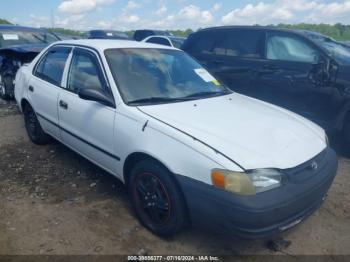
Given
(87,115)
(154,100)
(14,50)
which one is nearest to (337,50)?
(154,100)

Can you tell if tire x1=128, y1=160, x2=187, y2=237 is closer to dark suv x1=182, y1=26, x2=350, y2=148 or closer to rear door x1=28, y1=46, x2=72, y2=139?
rear door x1=28, y1=46, x2=72, y2=139

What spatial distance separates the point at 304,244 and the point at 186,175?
4.17 ft

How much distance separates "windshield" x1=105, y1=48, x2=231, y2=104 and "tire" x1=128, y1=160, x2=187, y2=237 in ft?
2.26

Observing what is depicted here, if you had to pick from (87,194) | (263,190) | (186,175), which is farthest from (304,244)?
(87,194)

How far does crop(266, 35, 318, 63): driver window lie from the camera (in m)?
5.07

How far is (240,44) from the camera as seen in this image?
5.85 meters

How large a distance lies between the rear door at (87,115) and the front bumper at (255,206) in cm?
100

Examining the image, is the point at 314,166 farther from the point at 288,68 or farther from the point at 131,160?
the point at 288,68

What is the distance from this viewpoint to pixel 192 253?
8.99ft

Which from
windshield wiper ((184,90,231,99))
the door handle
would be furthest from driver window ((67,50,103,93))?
windshield wiper ((184,90,231,99))

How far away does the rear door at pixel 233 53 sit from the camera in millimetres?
5629

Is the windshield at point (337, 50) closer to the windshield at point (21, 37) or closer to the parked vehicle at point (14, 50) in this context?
the parked vehicle at point (14, 50)

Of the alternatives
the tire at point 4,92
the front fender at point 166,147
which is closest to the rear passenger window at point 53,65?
the front fender at point 166,147

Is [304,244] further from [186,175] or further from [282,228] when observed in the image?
[186,175]
